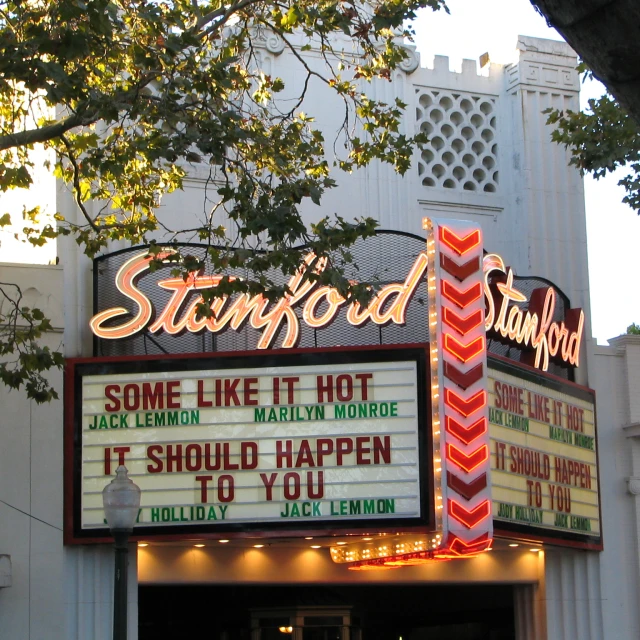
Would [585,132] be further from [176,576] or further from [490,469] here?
[176,576]

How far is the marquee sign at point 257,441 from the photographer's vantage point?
15.8 meters

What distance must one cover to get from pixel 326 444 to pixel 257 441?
3.04ft

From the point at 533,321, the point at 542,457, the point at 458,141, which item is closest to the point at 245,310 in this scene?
the point at 533,321

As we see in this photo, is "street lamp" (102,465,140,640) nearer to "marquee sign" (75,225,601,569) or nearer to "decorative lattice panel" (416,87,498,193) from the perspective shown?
Answer: "marquee sign" (75,225,601,569)

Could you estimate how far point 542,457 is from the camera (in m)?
17.5

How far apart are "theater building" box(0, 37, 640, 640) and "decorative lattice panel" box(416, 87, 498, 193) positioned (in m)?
2.35

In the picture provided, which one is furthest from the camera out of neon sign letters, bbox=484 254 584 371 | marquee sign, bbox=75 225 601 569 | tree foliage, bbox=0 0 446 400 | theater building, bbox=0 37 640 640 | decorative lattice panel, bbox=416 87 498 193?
decorative lattice panel, bbox=416 87 498 193

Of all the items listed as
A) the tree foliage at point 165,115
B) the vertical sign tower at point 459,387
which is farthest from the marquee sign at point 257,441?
the tree foliage at point 165,115

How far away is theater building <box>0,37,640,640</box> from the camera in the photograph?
15.8m

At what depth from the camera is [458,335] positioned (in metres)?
15.8

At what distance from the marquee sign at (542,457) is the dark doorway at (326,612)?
325cm

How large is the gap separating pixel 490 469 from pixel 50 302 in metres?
6.44

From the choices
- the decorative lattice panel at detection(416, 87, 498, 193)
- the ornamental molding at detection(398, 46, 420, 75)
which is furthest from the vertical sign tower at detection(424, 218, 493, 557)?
the ornamental molding at detection(398, 46, 420, 75)

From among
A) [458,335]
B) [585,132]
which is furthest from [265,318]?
[585,132]
